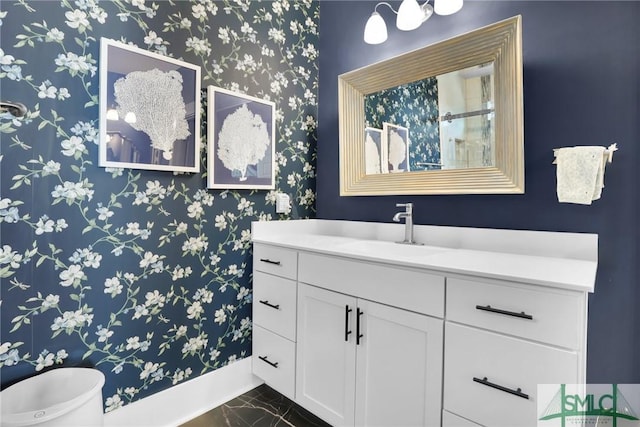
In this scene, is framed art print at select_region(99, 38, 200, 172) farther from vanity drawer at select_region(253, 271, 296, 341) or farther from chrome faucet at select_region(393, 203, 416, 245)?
chrome faucet at select_region(393, 203, 416, 245)

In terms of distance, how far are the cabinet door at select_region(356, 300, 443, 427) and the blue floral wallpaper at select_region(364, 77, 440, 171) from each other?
85cm

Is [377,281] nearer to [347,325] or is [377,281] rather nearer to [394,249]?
[347,325]

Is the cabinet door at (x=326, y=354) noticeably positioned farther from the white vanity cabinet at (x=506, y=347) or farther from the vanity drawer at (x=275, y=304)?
the white vanity cabinet at (x=506, y=347)

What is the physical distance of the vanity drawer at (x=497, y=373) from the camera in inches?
36.6

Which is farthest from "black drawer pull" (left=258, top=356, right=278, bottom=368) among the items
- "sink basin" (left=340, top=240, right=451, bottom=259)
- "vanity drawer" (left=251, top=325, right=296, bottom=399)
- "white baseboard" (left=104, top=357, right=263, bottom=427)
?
"sink basin" (left=340, top=240, right=451, bottom=259)

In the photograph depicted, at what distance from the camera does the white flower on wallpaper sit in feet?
4.50

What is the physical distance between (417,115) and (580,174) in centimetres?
80

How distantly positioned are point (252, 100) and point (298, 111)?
1.29 ft

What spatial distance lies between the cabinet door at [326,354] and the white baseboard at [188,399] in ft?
1.45

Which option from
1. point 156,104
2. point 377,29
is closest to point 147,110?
point 156,104

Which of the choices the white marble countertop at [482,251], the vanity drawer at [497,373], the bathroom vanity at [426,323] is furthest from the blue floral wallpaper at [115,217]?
the vanity drawer at [497,373]

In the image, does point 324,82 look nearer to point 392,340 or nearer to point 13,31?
point 13,31


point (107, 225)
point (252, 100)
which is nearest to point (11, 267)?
point (107, 225)

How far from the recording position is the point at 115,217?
137cm
